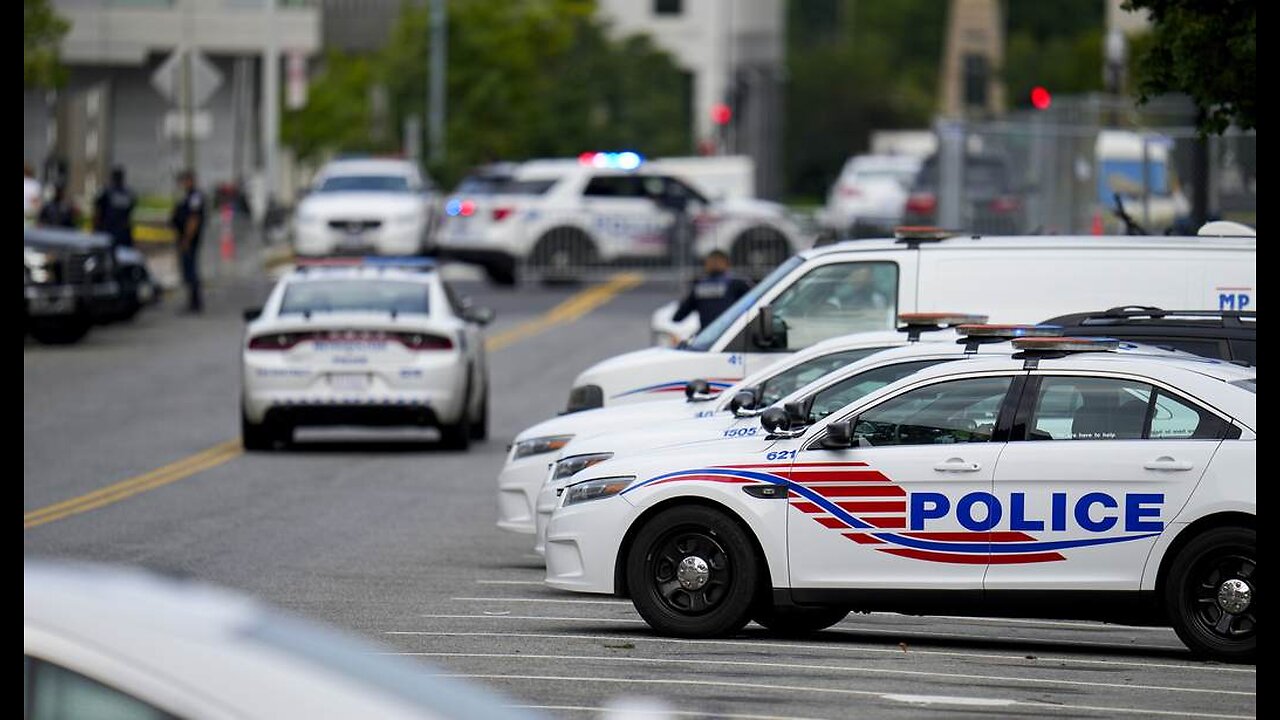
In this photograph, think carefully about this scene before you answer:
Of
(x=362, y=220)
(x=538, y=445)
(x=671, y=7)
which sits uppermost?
(x=671, y=7)

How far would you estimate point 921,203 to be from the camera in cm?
3809

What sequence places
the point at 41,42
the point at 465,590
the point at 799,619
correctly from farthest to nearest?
1. the point at 41,42
2. the point at 465,590
3. the point at 799,619

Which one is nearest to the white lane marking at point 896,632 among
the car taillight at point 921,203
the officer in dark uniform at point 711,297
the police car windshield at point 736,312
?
the police car windshield at point 736,312

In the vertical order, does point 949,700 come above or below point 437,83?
below

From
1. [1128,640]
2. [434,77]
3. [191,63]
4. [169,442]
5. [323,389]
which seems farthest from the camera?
[434,77]

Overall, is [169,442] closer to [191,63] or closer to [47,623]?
[191,63]

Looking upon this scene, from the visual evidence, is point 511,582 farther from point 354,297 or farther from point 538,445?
point 354,297

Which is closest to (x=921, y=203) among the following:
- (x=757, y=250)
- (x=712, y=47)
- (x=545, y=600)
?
(x=757, y=250)

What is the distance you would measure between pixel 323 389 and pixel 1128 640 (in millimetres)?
9627

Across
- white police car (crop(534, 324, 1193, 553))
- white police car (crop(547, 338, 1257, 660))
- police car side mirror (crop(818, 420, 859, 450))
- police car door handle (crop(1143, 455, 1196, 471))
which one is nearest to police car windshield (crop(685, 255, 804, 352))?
white police car (crop(534, 324, 1193, 553))

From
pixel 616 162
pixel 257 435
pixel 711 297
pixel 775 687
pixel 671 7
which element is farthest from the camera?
pixel 671 7

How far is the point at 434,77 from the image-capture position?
55281 mm

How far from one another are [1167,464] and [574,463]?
3189mm
